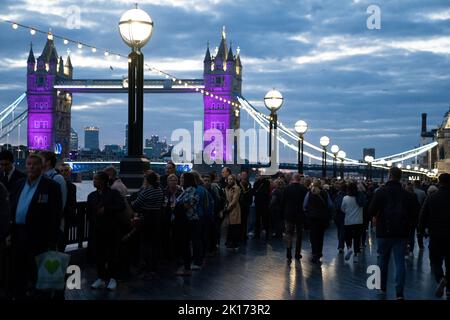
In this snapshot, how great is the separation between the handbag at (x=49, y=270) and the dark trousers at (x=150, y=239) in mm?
3721

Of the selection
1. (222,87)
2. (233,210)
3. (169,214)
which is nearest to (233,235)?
(233,210)

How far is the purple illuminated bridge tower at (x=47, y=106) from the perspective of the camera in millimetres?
132375

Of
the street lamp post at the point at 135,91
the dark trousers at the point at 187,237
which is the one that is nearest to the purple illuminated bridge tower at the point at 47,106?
the street lamp post at the point at 135,91

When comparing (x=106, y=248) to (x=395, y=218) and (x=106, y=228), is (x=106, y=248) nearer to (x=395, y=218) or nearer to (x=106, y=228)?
(x=106, y=228)

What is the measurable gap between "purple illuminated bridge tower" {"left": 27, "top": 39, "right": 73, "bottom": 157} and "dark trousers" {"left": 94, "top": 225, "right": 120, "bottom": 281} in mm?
121916

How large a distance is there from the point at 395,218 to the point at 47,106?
130 metres

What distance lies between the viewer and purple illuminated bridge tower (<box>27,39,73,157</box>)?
132375 mm

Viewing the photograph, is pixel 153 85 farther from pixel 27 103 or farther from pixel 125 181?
pixel 125 181

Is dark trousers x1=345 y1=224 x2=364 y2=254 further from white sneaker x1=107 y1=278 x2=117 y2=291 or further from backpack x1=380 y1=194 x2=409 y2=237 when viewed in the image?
white sneaker x1=107 y1=278 x2=117 y2=291

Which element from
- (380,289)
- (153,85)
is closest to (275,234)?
(380,289)

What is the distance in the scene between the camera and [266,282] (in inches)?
408

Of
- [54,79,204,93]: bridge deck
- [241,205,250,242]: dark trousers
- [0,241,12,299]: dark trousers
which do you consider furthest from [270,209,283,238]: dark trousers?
[54,79,204,93]: bridge deck

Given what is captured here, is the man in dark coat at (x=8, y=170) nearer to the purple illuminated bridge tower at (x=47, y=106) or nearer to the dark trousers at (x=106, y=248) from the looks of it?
the dark trousers at (x=106, y=248)
